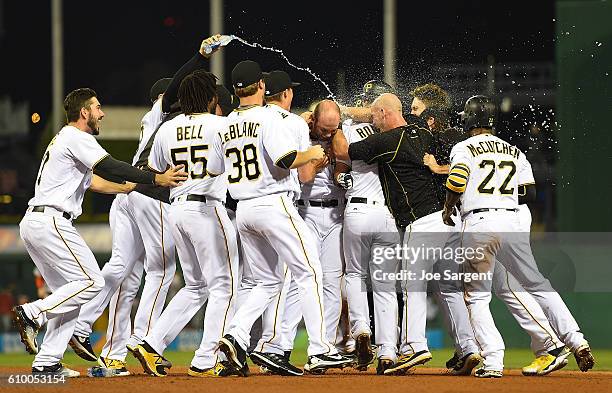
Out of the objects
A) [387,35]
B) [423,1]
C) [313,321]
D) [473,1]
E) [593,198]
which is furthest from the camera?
[423,1]

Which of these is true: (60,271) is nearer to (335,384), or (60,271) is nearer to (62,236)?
(62,236)

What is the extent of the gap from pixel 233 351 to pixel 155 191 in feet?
4.56

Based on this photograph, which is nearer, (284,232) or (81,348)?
(284,232)

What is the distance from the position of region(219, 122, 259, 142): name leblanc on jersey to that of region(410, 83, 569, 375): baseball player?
1.38m

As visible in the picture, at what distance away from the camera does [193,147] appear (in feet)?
25.1

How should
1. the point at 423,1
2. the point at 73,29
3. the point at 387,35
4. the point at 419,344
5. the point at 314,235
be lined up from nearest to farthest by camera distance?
1. the point at 419,344
2. the point at 314,235
3. the point at 387,35
4. the point at 423,1
5. the point at 73,29

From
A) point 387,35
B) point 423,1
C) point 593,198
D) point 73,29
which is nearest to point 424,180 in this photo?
point 593,198

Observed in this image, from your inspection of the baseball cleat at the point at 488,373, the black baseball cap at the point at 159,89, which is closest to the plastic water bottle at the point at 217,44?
the black baseball cap at the point at 159,89

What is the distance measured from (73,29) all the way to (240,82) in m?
17.5

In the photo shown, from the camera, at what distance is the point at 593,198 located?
11852 millimetres

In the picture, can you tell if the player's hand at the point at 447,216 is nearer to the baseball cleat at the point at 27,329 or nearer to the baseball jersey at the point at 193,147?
the baseball jersey at the point at 193,147

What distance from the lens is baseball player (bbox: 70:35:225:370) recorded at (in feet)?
26.4

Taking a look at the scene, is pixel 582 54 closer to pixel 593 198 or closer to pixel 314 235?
pixel 593 198

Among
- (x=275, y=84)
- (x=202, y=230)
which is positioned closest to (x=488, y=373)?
(x=202, y=230)
